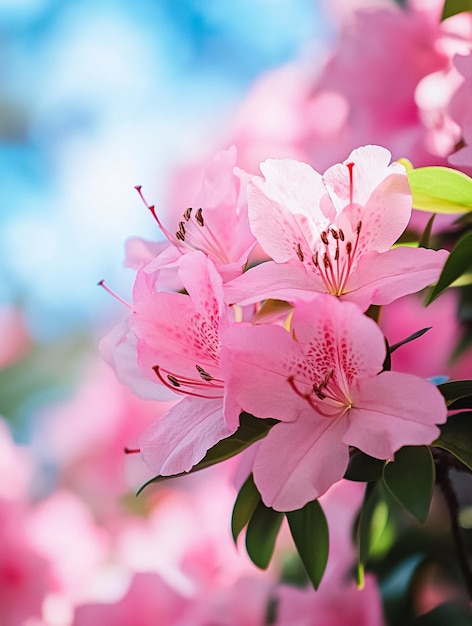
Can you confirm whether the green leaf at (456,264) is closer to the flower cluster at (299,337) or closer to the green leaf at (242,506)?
the flower cluster at (299,337)

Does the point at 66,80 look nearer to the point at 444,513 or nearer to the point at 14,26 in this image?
the point at 14,26

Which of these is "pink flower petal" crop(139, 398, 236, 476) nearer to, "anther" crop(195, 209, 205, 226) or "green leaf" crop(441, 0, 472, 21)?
"anther" crop(195, 209, 205, 226)

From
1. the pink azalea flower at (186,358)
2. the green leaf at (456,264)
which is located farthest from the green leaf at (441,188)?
the pink azalea flower at (186,358)

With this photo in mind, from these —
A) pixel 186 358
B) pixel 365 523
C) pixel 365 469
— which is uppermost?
pixel 186 358

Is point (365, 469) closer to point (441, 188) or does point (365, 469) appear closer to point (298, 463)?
point (298, 463)

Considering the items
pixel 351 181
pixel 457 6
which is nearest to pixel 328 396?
pixel 351 181

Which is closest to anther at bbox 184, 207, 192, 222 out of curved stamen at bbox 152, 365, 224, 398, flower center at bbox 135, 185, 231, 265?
flower center at bbox 135, 185, 231, 265
